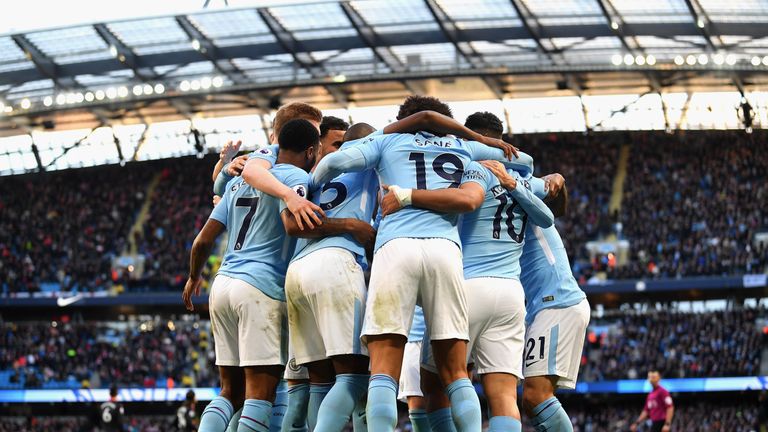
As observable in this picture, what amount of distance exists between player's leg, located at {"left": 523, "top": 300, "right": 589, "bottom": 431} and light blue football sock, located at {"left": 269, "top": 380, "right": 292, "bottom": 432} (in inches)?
67.5

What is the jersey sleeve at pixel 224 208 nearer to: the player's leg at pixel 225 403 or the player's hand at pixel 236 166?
the player's hand at pixel 236 166

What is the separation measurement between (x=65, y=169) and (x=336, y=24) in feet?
58.7

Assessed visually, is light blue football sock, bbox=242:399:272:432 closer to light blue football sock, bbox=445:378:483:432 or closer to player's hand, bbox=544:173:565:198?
light blue football sock, bbox=445:378:483:432

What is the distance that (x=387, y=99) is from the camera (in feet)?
137

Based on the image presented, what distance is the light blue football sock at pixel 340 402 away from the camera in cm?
605

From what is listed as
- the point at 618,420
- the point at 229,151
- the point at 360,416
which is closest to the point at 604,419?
the point at 618,420

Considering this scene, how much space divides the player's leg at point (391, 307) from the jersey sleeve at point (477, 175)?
671 millimetres

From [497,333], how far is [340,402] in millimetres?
1254

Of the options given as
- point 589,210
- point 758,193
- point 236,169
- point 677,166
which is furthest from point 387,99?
point 236,169

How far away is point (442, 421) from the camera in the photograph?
6867mm

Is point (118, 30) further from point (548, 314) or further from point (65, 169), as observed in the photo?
point (548, 314)

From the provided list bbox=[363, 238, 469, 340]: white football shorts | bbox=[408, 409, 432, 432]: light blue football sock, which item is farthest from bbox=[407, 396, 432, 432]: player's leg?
bbox=[363, 238, 469, 340]: white football shorts

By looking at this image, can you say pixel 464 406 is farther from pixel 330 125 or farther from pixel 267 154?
pixel 330 125

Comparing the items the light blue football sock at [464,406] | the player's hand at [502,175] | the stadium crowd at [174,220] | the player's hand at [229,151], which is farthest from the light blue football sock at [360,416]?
the stadium crowd at [174,220]
